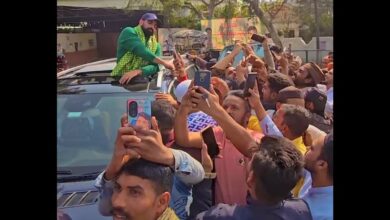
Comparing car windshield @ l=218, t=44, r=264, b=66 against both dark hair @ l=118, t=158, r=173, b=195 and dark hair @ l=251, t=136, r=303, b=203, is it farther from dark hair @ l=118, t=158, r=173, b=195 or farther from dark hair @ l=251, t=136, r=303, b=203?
dark hair @ l=118, t=158, r=173, b=195

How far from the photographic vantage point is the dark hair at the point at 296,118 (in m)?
2.06

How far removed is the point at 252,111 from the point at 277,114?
0.30 ft

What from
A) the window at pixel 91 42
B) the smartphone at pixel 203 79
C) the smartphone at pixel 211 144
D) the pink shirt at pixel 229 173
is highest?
the window at pixel 91 42

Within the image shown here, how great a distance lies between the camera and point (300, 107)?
2.09m

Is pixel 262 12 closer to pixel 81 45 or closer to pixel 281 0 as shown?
pixel 281 0

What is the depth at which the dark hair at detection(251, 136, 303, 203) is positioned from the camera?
77.9 inches

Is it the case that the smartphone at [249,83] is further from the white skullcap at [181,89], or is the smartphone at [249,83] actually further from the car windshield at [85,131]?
the car windshield at [85,131]

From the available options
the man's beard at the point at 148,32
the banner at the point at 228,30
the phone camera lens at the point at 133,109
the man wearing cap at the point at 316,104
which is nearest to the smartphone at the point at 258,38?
the banner at the point at 228,30

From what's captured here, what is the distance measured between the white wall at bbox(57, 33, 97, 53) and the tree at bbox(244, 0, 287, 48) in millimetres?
595

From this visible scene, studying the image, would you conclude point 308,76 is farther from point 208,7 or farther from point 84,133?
point 84,133

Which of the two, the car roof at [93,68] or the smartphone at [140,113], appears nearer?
the smartphone at [140,113]

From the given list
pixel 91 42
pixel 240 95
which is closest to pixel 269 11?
pixel 240 95

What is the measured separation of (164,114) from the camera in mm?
2029
